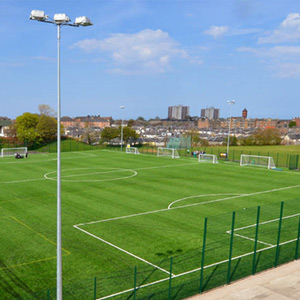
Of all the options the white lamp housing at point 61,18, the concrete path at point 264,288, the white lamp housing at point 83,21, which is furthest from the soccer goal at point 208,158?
the white lamp housing at point 61,18

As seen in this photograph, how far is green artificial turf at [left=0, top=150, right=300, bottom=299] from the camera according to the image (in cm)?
1552

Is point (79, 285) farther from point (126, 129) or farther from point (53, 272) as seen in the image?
point (126, 129)

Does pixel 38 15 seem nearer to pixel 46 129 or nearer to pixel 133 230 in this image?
pixel 133 230

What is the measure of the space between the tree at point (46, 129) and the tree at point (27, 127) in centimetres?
132

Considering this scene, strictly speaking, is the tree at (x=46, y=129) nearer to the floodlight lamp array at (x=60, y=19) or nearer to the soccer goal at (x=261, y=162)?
the soccer goal at (x=261, y=162)

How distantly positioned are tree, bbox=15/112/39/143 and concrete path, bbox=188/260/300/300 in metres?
82.1

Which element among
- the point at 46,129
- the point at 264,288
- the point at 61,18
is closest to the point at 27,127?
the point at 46,129

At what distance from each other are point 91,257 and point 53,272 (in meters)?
2.25

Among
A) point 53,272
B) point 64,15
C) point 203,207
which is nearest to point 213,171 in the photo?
point 203,207

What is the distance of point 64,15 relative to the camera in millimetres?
10844

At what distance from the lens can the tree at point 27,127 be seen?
3543 inches

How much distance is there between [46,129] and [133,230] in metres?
75.9

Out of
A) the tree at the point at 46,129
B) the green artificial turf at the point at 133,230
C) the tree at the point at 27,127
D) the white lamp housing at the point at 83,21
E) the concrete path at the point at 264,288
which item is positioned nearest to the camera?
the white lamp housing at the point at 83,21

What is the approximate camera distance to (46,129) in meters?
92.9
